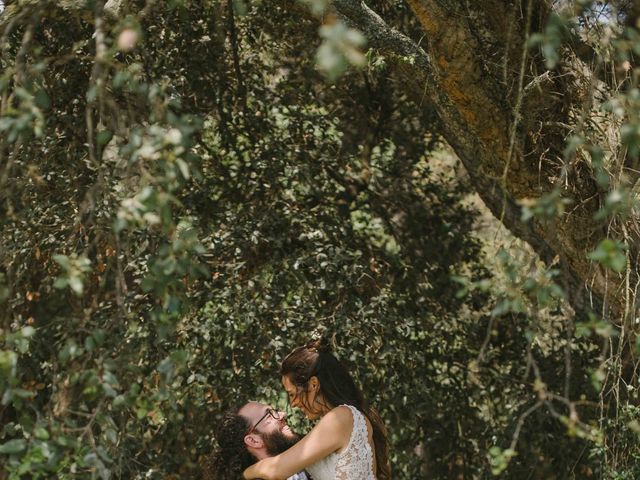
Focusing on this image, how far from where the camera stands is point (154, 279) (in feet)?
7.59

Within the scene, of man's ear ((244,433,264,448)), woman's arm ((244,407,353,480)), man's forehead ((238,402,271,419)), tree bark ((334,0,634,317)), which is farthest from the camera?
man's forehead ((238,402,271,419))

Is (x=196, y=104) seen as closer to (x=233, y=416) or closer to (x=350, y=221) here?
(x=350, y=221)

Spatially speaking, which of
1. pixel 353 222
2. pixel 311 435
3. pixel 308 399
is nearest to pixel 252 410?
pixel 308 399

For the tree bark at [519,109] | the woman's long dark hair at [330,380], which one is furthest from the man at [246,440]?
the tree bark at [519,109]

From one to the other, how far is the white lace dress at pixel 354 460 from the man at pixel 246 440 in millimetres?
185

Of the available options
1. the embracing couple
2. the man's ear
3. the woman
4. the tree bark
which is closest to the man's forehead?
the embracing couple

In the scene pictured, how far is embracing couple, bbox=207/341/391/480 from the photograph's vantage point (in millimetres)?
3729

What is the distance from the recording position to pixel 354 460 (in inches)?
149

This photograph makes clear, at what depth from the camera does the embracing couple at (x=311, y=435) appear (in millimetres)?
3729

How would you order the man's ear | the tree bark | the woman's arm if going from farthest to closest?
the man's ear < the tree bark < the woman's arm

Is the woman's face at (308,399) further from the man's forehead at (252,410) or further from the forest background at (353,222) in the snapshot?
the forest background at (353,222)

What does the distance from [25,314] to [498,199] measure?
272 centimetres

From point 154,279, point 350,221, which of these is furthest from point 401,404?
point 154,279

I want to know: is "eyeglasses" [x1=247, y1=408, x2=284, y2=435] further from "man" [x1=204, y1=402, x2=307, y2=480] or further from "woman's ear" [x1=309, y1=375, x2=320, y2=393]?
"woman's ear" [x1=309, y1=375, x2=320, y2=393]
